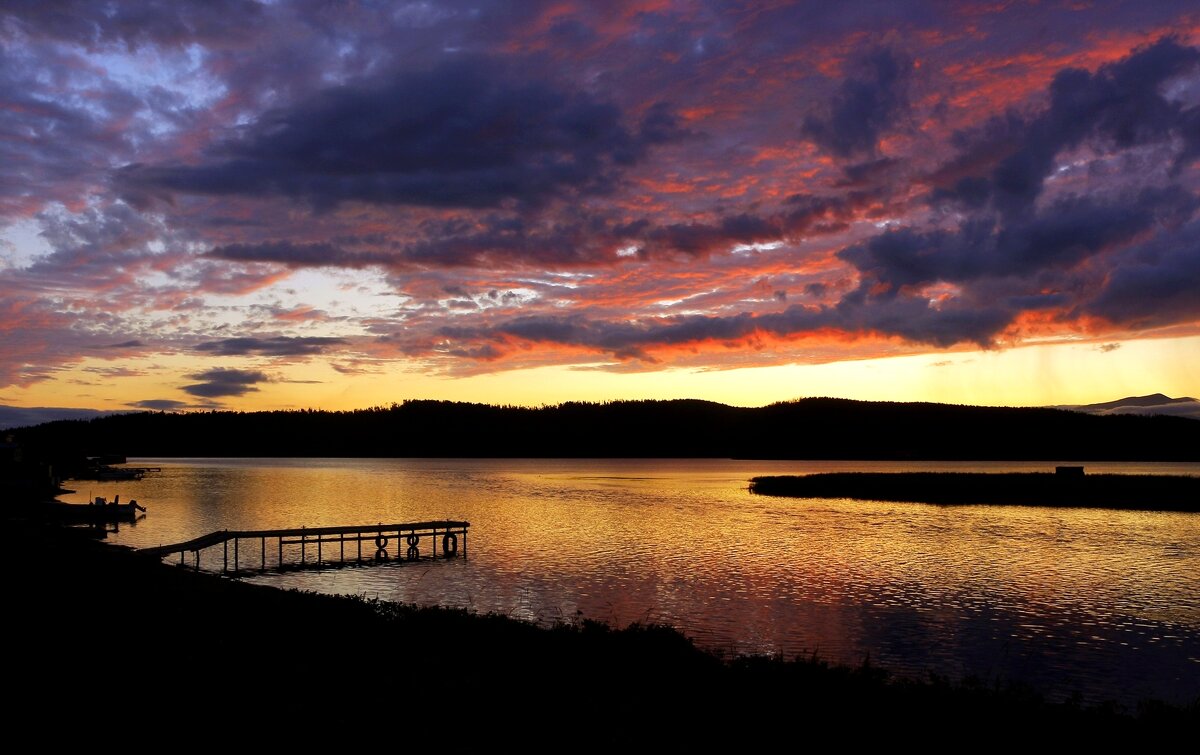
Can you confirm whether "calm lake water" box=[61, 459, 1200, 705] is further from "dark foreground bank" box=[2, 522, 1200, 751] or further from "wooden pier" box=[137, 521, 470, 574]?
"dark foreground bank" box=[2, 522, 1200, 751]

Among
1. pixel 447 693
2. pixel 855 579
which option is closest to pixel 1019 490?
pixel 855 579

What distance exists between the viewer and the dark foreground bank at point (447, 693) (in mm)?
11359

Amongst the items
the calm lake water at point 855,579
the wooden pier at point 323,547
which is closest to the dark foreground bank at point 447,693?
the calm lake water at point 855,579

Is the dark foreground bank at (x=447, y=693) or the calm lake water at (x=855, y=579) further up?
the dark foreground bank at (x=447, y=693)

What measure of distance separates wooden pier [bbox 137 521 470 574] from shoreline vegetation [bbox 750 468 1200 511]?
174 ft

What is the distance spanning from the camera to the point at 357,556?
50.8m

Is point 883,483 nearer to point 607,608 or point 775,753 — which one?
point 607,608

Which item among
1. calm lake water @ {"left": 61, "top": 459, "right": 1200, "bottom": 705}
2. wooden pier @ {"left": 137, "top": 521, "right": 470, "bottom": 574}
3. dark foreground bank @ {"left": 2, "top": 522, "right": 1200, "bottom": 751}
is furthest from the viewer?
wooden pier @ {"left": 137, "top": 521, "right": 470, "bottom": 574}

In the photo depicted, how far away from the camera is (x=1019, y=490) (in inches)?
3349

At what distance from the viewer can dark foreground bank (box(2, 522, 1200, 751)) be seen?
11359 millimetres

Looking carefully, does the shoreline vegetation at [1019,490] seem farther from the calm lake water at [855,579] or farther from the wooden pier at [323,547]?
the wooden pier at [323,547]

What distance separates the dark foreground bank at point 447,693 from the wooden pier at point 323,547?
24969 mm

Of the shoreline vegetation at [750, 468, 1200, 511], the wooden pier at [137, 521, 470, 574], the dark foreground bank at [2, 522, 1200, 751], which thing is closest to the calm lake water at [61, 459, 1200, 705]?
the wooden pier at [137, 521, 470, 574]

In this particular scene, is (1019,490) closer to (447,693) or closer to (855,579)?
(855,579)
